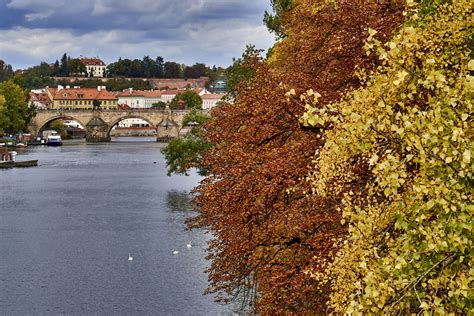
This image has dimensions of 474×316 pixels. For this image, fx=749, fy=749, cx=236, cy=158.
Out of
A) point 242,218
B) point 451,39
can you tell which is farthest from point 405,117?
point 242,218

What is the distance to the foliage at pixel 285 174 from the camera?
10961 millimetres

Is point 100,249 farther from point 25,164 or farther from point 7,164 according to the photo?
point 7,164

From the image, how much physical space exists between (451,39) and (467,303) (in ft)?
8.31

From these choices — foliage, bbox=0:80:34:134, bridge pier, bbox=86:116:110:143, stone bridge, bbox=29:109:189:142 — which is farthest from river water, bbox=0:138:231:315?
bridge pier, bbox=86:116:110:143

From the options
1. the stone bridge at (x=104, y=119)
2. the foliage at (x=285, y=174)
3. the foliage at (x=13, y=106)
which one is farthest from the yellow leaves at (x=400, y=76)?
the stone bridge at (x=104, y=119)

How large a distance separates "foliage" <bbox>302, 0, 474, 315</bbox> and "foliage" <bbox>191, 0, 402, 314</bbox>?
9.93 feet

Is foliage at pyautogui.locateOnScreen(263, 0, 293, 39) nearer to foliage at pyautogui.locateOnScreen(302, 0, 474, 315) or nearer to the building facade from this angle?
foliage at pyautogui.locateOnScreen(302, 0, 474, 315)

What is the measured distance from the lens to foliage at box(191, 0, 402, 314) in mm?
10961

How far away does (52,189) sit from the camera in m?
48.8

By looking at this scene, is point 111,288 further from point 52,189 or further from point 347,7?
point 52,189

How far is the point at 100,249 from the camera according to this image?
29.2m

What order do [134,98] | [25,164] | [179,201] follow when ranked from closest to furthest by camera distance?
[179,201], [25,164], [134,98]

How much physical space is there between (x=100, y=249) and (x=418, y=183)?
79.5ft

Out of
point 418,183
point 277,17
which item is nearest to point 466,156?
point 418,183
